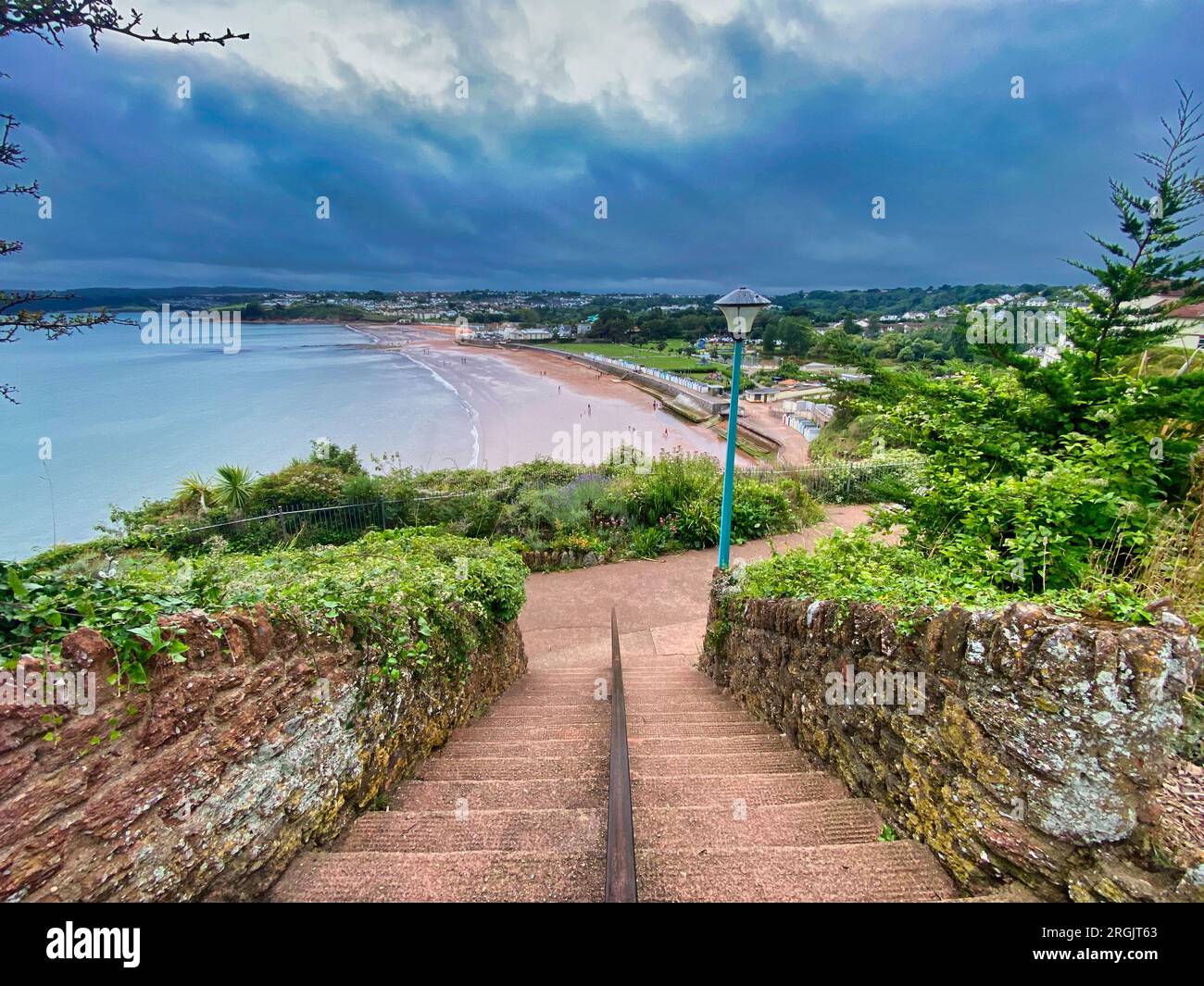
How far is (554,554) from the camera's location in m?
10.5

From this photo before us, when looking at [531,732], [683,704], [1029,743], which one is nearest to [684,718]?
[683,704]

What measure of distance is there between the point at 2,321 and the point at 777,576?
15.7 feet

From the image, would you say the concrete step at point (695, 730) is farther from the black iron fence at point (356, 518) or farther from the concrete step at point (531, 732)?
the black iron fence at point (356, 518)

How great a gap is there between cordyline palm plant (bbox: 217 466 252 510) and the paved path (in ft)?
31.9

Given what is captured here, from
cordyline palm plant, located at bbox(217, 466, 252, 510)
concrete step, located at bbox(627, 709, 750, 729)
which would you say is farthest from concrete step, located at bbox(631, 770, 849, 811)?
cordyline palm plant, located at bbox(217, 466, 252, 510)

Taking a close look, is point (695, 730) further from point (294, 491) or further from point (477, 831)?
point (294, 491)

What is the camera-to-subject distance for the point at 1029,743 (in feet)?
5.73

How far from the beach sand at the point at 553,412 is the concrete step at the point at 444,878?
12966 mm

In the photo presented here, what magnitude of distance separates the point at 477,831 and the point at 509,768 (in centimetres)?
83

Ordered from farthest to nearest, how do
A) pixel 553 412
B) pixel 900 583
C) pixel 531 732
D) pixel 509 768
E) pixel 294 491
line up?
pixel 553 412 < pixel 294 491 < pixel 531 732 < pixel 509 768 < pixel 900 583

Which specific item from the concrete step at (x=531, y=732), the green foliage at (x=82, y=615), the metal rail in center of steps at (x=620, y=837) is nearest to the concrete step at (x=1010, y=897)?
the metal rail in center of steps at (x=620, y=837)

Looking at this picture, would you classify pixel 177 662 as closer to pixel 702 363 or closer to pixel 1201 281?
pixel 1201 281
